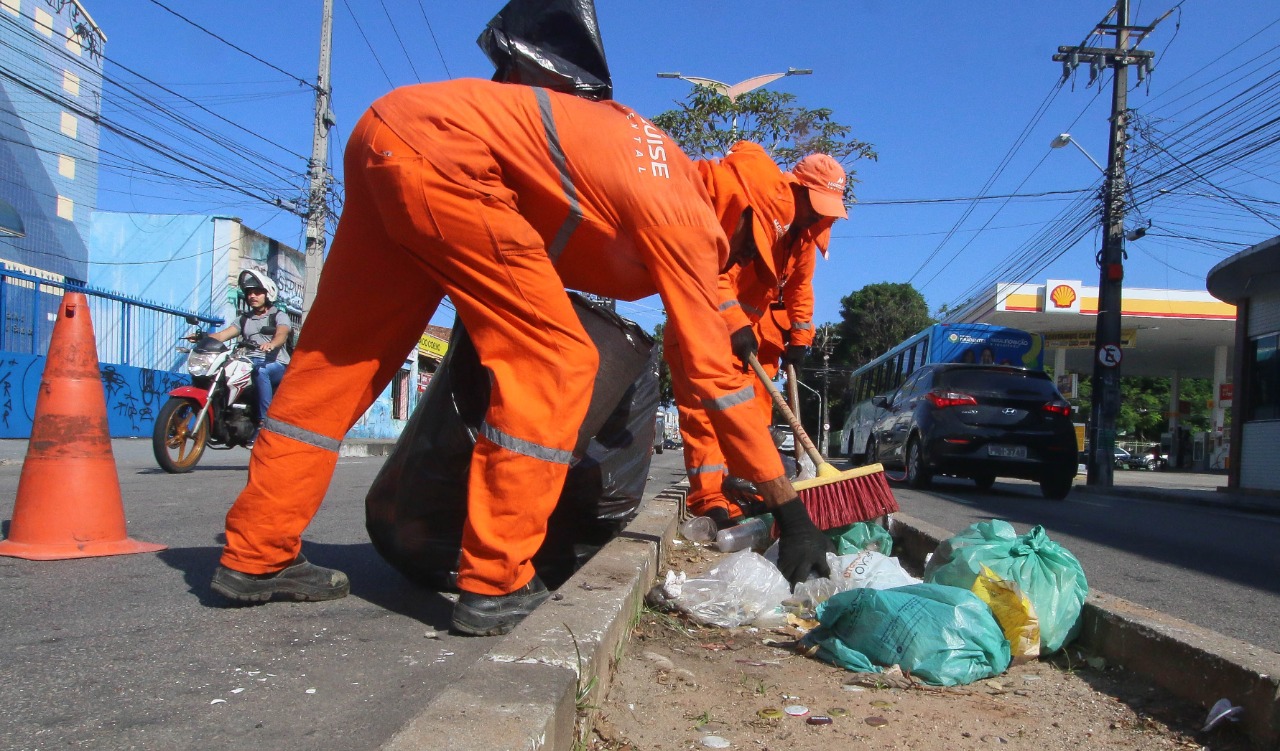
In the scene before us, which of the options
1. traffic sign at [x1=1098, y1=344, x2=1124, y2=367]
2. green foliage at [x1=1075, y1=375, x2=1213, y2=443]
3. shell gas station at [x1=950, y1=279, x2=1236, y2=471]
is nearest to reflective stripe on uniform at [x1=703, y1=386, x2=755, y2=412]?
traffic sign at [x1=1098, y1=344, x2=1124, y2=367]

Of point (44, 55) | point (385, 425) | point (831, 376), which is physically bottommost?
point (385, 425)

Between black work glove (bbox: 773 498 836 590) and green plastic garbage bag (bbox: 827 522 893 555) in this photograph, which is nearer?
black work glove (bbox: 773 498 836 590)

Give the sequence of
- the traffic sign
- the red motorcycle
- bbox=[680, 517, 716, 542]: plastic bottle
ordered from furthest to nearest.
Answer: the traffic sign → the red motorcycle → bbox=[680, 517, 716, 542]: plastic bottle

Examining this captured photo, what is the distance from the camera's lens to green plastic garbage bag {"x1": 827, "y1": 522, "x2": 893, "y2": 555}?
3.66 metres

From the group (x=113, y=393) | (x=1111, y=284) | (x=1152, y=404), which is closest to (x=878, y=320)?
(x=1152, y=404)

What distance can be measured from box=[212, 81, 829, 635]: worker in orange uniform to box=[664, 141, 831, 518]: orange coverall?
1014 mm

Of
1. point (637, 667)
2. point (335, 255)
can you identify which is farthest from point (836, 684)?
point (335, 255)

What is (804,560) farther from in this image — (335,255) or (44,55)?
(44,55)

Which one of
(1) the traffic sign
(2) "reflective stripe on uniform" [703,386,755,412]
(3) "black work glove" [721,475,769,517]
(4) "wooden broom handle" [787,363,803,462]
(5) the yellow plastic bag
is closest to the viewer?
(5) the yellow plastic bag

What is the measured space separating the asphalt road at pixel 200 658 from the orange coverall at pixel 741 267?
1547 millimetres

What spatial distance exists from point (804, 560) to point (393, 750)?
5.99ft

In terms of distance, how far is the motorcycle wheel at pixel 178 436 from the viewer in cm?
662

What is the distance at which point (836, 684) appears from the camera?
84.4 inches

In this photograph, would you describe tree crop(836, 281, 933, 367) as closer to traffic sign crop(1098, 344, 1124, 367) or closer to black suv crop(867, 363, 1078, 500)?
traffic sign crop(1098, 344, 1124, 367)
